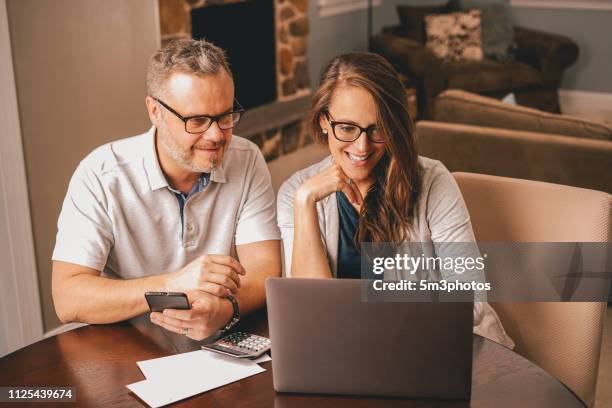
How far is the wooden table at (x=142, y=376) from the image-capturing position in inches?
49.6

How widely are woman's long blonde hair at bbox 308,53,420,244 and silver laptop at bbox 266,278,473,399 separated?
0.53 metres

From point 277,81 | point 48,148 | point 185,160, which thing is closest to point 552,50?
point 277,81

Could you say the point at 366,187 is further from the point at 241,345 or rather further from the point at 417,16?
the point at 417,16

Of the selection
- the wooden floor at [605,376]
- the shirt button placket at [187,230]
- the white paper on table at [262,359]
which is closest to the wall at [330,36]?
the wooden floor at [605,376]

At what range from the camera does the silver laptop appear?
119cm

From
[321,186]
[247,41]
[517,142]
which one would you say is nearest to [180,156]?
[321,186]

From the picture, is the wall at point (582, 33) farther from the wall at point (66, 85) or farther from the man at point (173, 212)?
the man at point (173, 212)

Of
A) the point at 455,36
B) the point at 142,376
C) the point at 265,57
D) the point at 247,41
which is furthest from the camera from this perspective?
the point at 455,36

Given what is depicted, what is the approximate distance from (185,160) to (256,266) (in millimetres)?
303

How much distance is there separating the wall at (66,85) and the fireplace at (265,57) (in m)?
0.93

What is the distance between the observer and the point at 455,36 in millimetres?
5539

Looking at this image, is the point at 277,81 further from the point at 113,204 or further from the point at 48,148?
the point at 113,204

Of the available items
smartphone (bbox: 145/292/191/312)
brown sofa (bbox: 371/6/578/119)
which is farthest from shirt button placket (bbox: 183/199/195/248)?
brown sofa (bbox: 371/6/578/119)

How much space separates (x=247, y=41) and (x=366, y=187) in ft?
9.50
